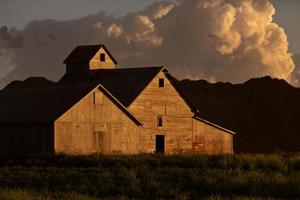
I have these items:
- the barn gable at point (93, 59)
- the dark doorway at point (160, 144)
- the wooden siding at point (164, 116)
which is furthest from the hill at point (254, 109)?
the dark doorway at point (160, 144)

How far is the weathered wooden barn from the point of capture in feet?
179

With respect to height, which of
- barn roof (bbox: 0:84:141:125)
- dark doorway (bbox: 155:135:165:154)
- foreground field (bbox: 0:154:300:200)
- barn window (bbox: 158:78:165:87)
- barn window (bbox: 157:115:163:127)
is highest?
barn window (bbox: 158:78:165:87)

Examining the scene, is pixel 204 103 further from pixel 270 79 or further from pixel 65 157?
pixel 65 157

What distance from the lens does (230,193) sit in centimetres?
3291

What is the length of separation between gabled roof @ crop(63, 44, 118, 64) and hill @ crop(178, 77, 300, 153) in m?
43.0

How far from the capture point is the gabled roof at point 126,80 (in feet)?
204

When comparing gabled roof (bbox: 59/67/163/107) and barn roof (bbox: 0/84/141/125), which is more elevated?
gabled roof (bbox: 59/67/163/107)

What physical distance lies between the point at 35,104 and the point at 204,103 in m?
71.6

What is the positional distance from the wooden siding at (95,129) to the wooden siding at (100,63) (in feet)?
43.8

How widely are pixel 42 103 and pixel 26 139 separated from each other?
10.3 ft

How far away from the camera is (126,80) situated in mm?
64812

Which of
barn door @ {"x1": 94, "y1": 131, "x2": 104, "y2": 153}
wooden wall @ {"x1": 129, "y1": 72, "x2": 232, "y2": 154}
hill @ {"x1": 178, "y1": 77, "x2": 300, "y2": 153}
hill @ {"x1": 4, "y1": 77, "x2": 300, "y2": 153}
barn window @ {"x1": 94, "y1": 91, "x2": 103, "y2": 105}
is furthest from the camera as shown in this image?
hill @ {"x1": 4, "y1": 77, "x2": 300, "y2": 153}

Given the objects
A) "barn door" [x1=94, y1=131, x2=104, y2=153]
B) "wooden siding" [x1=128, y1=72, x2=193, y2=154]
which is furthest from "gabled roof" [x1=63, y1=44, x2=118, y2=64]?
"barn door" [x1=94, y1=131, x2=104, y2=153]

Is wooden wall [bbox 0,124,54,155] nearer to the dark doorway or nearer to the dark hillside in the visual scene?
the dark doorway
